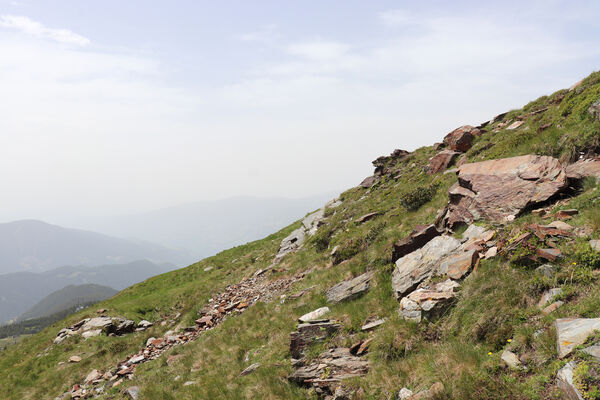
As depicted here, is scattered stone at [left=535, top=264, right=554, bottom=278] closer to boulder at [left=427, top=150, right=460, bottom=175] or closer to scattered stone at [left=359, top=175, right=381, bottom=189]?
boulder at [left=427, top=150, right=460, bottom=175]

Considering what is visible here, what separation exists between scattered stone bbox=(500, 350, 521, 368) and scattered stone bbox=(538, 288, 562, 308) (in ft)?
4.87

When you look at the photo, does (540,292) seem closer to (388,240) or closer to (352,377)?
(352,377)

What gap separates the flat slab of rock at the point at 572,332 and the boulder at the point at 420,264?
4658mm

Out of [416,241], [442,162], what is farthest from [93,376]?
[442,162]

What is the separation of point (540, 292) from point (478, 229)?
409 centimetres

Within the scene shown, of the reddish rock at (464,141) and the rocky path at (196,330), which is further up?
the reddish rock at (464,141)

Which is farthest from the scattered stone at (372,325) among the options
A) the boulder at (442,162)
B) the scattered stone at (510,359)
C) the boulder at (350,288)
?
the boulder at (442,162)

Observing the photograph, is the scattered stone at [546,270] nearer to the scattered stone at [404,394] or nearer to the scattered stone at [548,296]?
the scattered stone at [548,296]

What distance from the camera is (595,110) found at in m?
13.7

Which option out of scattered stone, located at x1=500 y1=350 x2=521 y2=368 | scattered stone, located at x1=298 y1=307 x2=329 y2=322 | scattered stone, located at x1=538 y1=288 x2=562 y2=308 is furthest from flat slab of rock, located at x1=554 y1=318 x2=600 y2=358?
scattered stone, located at x1=298 y1=307 x2=329 y2=322

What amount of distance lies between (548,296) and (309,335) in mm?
7098

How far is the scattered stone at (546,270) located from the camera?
7.29 metres

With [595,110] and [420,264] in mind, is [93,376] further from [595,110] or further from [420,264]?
[595,110]

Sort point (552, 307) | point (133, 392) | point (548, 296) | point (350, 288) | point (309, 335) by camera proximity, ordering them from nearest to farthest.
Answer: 1. point (552, 307)
2. point (548, 296)
3. point (309, 335)
4. point (133, 392)
5. point (350, 288)
